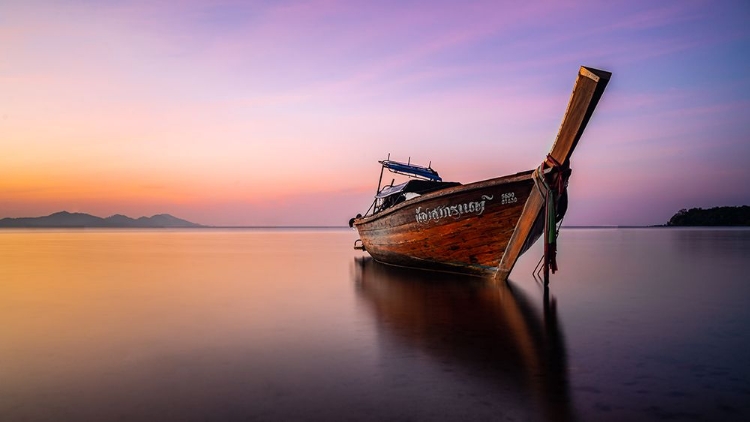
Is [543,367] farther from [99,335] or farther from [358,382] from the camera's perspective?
[99,335]

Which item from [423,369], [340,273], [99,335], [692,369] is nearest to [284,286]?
[340,273]

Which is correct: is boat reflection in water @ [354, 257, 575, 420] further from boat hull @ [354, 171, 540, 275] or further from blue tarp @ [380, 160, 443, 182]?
blue tarp @ [380, 160, 443, 182]

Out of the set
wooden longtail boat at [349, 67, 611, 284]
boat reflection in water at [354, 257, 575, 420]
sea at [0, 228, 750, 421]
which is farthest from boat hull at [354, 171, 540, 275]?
sea at [0, 228, 750, 421]

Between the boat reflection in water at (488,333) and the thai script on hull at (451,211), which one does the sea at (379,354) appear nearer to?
the boat reflection in water at (488,333)

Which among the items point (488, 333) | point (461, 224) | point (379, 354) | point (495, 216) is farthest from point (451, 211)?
point (379, 354)

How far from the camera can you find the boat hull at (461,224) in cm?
1073

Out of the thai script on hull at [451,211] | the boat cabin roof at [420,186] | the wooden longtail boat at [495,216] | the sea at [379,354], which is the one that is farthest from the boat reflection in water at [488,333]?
the boat cabin roof at [420,186]

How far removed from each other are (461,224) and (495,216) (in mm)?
950

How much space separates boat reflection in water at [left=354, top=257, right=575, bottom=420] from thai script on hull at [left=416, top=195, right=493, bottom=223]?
167cm

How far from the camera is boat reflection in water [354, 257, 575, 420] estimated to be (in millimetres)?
3978

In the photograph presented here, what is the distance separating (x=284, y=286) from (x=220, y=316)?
4124mm

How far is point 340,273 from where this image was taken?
15.4 meters

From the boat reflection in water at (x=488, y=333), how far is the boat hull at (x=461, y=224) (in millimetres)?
980

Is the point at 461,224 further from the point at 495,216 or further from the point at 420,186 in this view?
the point at 420,186
